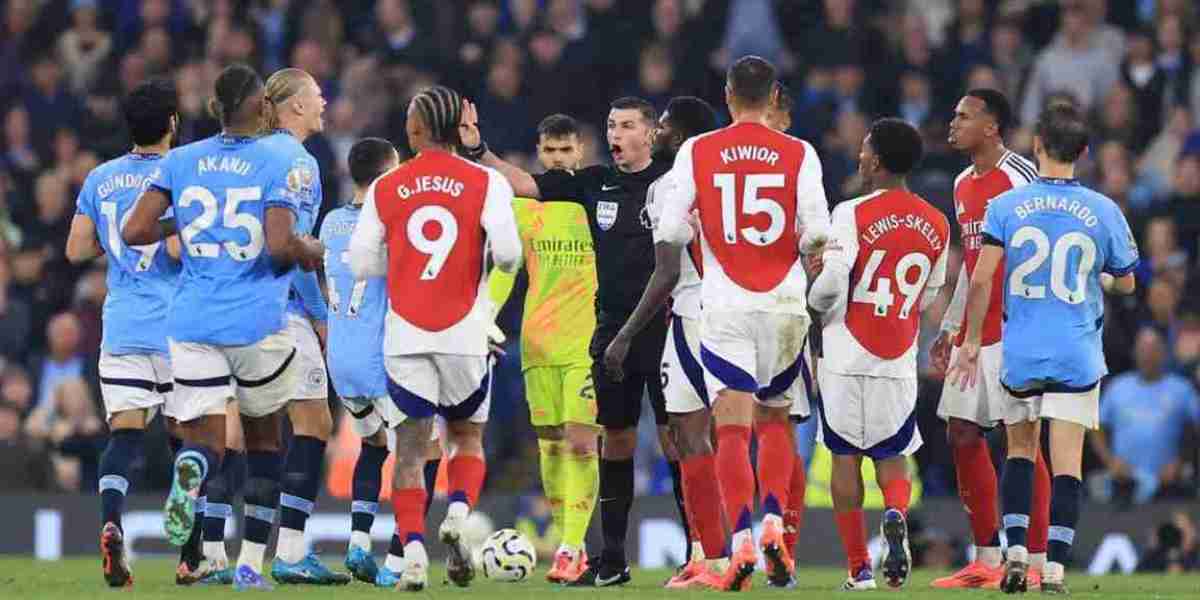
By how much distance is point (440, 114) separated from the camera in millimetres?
12602

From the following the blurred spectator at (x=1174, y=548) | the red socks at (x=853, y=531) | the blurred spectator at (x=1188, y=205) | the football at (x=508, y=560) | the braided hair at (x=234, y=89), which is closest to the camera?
the braided hair at (x=234, y=89)

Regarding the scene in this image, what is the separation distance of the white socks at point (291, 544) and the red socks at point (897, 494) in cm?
305

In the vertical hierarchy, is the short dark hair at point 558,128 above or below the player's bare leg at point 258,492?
above

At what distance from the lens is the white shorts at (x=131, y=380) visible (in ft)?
43.8

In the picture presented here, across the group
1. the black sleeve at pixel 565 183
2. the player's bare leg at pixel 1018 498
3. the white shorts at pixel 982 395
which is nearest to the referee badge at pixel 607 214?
the black sleeve at pixel 565 183

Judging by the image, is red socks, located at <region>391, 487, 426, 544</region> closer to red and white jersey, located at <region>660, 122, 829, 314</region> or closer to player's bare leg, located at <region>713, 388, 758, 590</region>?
player's bare leg, located at <region>713, 388, 758, 590</region>

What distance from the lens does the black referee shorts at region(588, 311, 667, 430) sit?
1406 cm

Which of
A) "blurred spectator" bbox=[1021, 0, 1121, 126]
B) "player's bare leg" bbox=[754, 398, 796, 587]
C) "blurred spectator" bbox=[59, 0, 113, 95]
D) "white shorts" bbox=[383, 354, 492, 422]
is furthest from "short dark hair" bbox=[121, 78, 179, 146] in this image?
"blurred spectator" bbox=[59, 0, 113, 95]

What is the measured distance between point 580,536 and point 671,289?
2.23m

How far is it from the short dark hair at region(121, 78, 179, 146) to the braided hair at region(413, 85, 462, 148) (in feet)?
5.10

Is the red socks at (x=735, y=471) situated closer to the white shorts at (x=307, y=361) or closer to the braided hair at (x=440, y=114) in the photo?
the braided hair at (x=440, y=114)

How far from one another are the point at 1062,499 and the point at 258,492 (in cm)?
406

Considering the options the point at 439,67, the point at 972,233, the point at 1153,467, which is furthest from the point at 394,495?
the point at 439,67

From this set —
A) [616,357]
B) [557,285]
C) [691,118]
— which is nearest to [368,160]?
[557,285]
